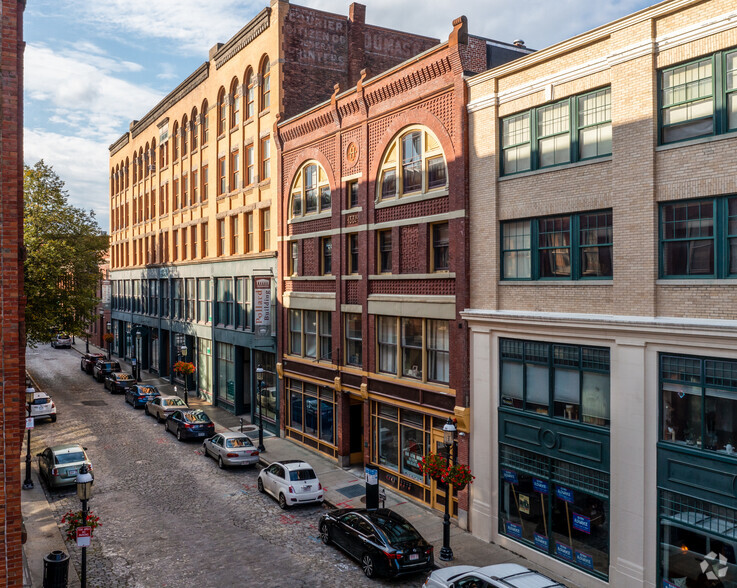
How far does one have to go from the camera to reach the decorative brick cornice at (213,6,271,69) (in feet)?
108

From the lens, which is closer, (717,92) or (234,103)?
(717,92)

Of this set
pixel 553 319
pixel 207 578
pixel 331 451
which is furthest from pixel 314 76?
pixel 207 578

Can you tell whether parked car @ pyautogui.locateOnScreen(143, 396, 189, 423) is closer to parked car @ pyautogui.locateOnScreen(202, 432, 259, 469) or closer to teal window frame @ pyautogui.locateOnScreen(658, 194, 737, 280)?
parked car @ pyautogui.locateOnScreen(202, 432, 259, 469)

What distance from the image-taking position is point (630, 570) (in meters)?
14.3

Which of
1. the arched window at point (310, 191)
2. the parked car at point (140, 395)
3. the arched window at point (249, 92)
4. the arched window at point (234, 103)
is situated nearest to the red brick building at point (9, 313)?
the arched window at point (310, 191)

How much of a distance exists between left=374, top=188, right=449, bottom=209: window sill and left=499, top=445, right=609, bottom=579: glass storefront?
341 inches

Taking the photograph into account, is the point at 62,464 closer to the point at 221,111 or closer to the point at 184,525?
the point at 184,525

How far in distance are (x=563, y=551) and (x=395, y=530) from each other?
180 inches

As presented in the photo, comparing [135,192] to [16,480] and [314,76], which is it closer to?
[314,76]

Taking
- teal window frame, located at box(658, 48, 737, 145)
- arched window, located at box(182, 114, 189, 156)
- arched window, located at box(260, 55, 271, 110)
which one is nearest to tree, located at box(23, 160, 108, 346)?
arched window, located at box(182, 114, 189, 156)

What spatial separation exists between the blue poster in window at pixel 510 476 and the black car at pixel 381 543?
3.30 m

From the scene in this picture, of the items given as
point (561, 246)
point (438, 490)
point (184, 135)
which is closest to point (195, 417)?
point (438, 490)

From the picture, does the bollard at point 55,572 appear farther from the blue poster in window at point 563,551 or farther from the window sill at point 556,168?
the window sill at point 556,168

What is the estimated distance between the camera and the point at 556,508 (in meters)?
16.3
